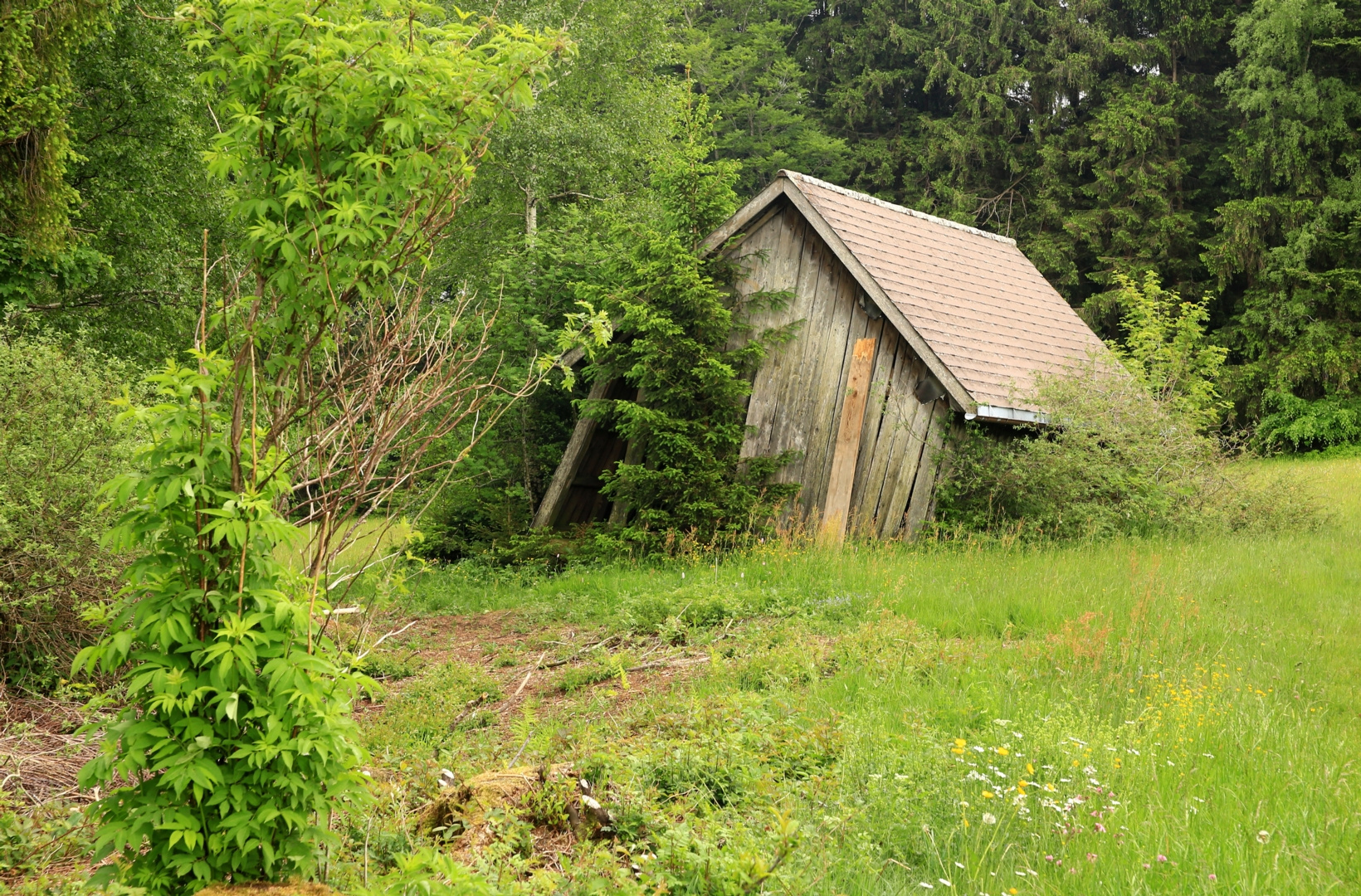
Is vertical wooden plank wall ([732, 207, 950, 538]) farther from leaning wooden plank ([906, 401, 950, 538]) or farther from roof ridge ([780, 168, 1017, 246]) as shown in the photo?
roof ridge ([780, 168, 1017, 246])

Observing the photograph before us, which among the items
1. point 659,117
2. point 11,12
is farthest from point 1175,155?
point 11,12

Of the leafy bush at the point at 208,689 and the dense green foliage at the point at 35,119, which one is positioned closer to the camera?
the leafy bush at the point at 208,689

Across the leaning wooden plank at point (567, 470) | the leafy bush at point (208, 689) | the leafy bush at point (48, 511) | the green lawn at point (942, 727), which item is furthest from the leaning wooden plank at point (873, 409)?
the leafy bush at point (208, 689)

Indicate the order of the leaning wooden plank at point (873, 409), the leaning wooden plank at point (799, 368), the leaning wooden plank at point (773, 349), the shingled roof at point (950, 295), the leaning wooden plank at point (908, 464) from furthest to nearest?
the leaning wooden plank at point (773, 349) → the leaning wooden plank at point (799, 368) → the leaning wooden plank at point (873, 409) → the leaning wooden plank at point (908, 464) → the shingled roof at point (950, 295)

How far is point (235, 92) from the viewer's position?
3.56 m

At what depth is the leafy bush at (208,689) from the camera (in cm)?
283

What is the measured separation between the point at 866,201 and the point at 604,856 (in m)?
11.6

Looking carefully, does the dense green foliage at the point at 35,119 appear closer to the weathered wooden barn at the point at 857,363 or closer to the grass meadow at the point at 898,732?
the grass meadow at the point at 898,732

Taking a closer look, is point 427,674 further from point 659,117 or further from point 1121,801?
point 659,117


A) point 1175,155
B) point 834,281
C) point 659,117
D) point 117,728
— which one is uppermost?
point 1175,155

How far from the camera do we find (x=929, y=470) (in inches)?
448

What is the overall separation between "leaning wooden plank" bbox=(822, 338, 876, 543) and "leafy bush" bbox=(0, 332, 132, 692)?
7601 millimetres

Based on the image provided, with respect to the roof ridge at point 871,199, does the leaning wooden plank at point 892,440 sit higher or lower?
lower

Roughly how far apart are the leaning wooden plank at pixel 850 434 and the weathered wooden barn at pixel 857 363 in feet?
0.05
